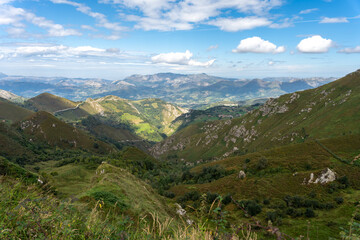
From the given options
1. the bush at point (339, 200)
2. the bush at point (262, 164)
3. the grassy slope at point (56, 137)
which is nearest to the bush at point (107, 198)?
the bush at point (339, 200)

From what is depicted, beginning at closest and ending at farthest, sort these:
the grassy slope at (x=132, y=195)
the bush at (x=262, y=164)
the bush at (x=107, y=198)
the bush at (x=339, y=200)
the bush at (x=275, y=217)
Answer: the bush at (x=107, y=198) < the grassy slope at (x=132, y=195) < the bush at (x=275, y=217) < the bush at (x=339, y=200) < the bush at (x=262, y=164)

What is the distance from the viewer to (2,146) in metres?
121

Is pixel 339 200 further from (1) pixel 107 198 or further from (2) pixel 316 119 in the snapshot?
(2) pixel 316 119

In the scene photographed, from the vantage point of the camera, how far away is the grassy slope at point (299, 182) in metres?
45.9

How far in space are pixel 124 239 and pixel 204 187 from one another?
7471cm

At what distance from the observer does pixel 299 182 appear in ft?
205

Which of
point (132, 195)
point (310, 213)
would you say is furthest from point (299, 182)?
point (132, 195)

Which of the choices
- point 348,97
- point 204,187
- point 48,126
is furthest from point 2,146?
point 348,97

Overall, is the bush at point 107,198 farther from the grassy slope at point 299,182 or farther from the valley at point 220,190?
the grassy slope at point 299,182

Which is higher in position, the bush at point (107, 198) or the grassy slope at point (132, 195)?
the bush at point (107, 198)

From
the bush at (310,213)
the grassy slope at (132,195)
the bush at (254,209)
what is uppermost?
the grassy slope at (132,195)

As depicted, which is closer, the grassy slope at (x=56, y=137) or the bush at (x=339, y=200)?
the bush at (x=339, y=200)

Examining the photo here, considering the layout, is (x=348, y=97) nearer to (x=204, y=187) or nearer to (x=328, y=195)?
(x=328, y=195)

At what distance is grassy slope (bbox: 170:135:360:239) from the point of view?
151ft
